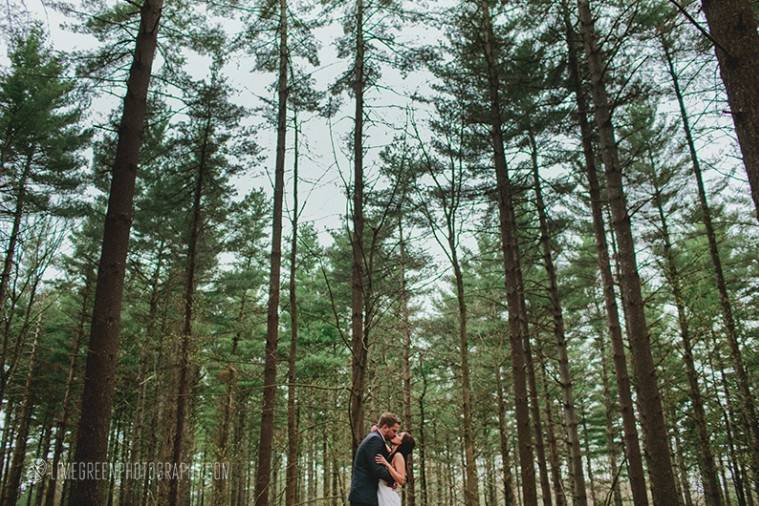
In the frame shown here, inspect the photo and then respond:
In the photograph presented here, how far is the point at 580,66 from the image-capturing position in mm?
8172

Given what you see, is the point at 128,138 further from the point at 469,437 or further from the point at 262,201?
the point at 262,201

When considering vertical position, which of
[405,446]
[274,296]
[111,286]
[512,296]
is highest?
[274,296]

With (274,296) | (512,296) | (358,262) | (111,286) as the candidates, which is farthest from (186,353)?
(512,296)

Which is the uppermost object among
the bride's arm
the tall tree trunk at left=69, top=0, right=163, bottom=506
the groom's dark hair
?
the tall tree trunk at left=69, top=0, right=163, bottom=506

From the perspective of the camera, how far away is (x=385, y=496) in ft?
14.5

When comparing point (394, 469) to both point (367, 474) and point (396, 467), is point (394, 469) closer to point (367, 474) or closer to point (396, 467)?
point (396, 467)

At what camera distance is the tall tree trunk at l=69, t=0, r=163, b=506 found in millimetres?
3982

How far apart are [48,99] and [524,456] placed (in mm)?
15361

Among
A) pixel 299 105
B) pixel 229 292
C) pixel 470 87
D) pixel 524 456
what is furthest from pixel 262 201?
pixel 524 456

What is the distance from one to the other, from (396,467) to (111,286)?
3.22m

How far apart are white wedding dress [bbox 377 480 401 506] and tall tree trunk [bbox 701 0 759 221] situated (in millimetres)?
3740

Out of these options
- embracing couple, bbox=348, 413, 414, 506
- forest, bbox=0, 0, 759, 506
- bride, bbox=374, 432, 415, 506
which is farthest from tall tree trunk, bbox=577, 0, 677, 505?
embracing couple, bbox=348, 413, 414, 506

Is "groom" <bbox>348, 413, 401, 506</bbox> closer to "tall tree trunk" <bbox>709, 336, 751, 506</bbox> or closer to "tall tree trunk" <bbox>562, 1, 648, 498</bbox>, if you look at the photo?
"tall tree trunk" <bbox>562, 1, 648, 498</bbox>

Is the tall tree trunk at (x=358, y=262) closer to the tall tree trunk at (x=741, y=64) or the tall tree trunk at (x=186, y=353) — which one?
the tall tree trunk at (x=741, y=64)
